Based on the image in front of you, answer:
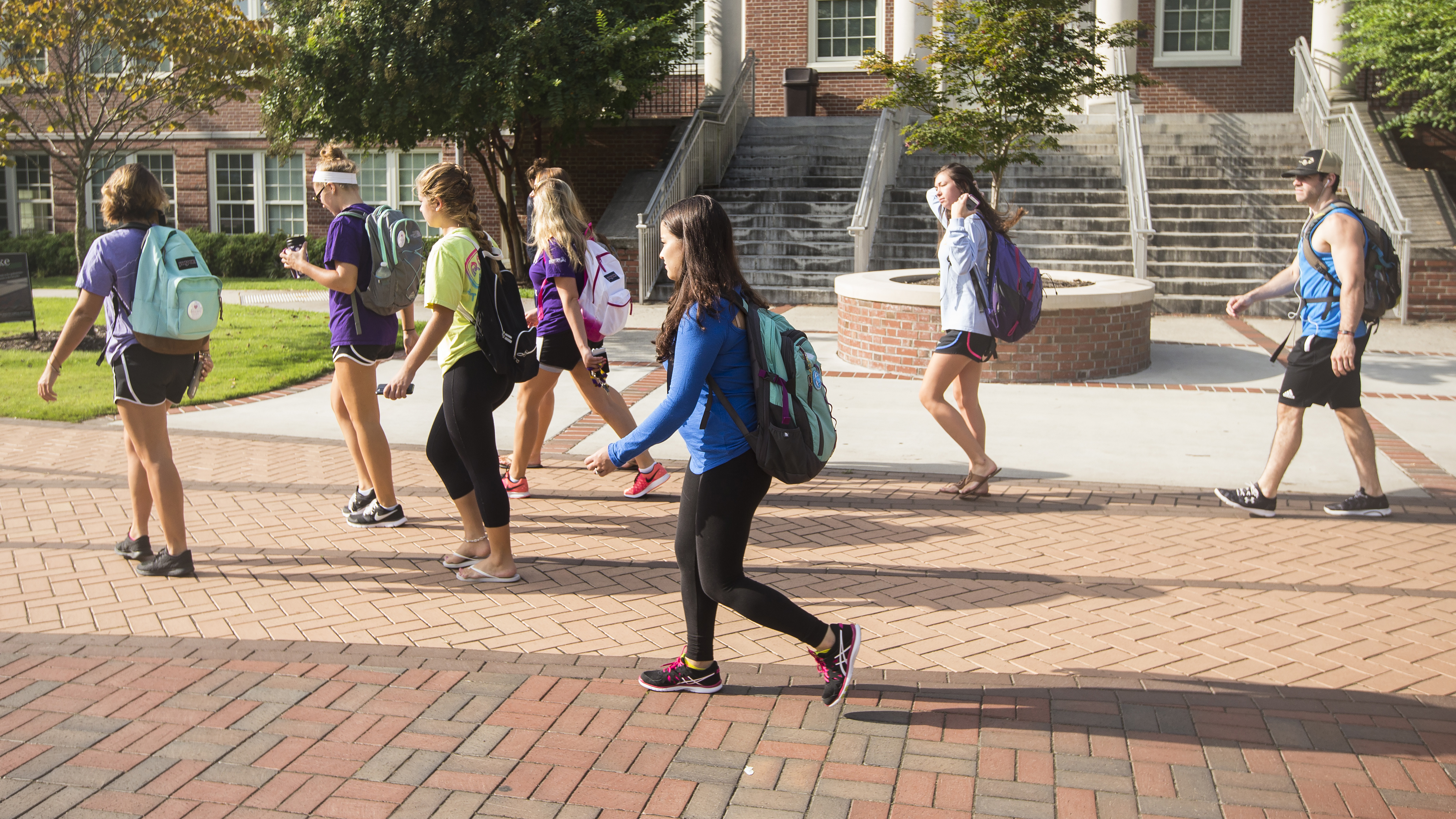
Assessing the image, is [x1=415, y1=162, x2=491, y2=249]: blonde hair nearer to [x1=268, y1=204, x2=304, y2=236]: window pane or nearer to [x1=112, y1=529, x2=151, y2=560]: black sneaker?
[x1=112, y1=529, x2=151, y2=560]: black sneaker

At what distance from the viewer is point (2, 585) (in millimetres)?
5125

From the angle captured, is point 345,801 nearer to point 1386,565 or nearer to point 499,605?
point 499,605

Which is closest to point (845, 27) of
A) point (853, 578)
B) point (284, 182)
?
point (284, 182)

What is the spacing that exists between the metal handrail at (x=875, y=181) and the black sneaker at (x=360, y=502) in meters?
8.49

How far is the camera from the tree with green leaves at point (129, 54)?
12.6m

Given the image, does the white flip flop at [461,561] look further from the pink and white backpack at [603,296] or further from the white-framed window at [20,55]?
the white-framed window at [20,55]

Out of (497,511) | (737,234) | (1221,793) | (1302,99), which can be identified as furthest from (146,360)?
(1302,99)

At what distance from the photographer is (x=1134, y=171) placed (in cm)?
1545

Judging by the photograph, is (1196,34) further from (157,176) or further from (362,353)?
(157,176)

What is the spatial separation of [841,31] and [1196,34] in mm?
6603

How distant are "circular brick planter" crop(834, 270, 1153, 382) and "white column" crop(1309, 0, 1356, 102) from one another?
30.7 ft

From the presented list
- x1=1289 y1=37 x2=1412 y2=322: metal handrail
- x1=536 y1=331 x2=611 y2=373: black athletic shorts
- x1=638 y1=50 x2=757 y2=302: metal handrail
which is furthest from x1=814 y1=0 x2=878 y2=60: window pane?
x1=536 y1=331 x2=611 y2=373: black athletic shorts

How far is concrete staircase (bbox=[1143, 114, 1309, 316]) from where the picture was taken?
1460cm

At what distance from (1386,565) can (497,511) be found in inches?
157
